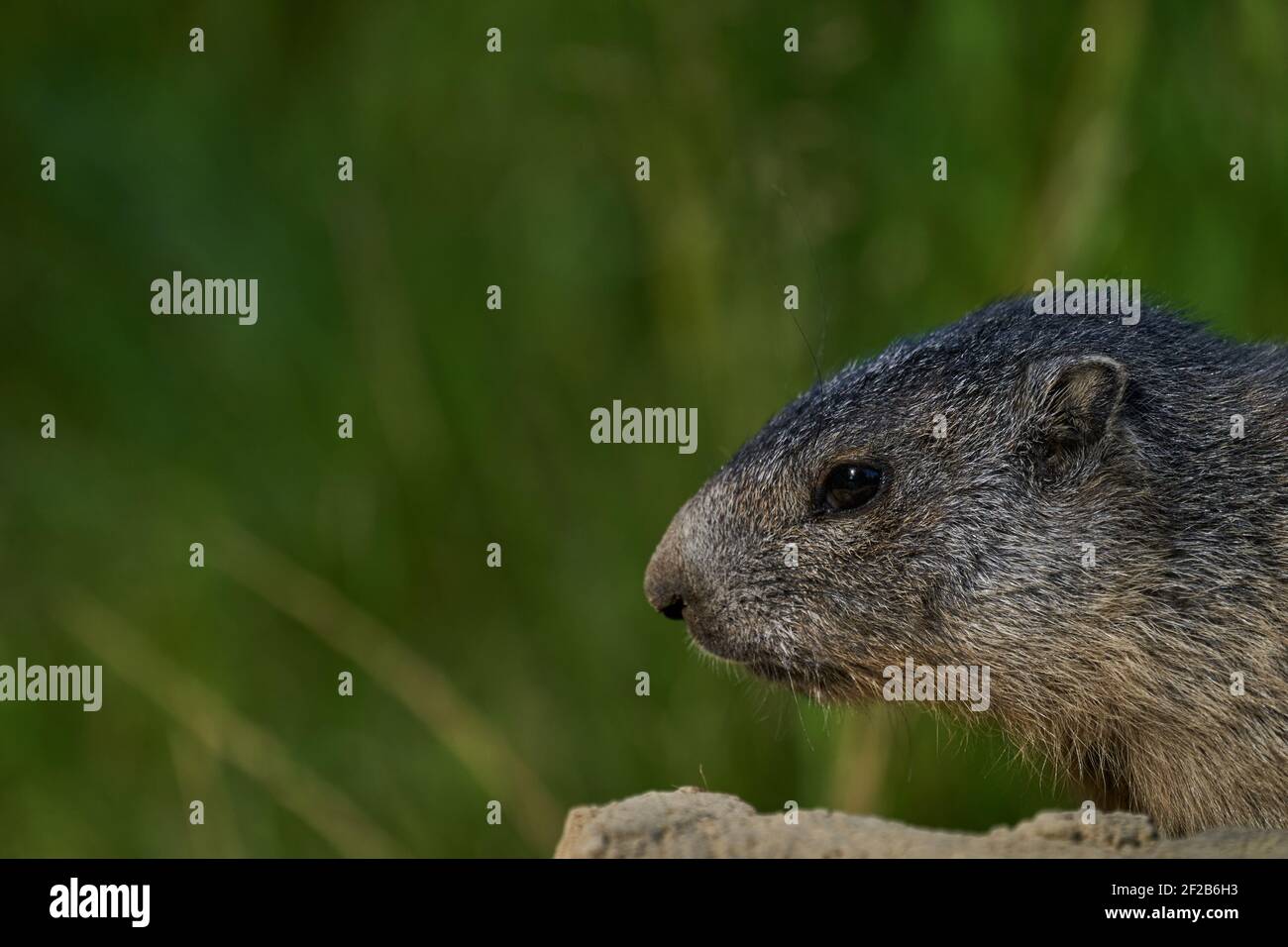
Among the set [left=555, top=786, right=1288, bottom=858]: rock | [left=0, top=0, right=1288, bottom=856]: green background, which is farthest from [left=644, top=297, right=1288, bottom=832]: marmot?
[left=0, top=0, right=1288, bottom=856]: green background

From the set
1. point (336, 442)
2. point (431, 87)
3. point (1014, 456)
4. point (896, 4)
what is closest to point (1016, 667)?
point (1014, 456)

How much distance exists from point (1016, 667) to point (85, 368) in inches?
320

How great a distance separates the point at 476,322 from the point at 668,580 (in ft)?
16.6

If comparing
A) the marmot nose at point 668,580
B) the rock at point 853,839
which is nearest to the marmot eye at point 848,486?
the marmot nose at point 668,580

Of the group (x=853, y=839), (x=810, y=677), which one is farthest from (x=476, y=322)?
(x=853, y=839)

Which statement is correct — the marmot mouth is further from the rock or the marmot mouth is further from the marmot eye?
the rock

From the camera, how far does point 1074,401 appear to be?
6.00 m

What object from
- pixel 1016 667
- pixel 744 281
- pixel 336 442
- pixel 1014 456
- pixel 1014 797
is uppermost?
pixel 744 281

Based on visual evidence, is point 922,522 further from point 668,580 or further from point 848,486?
point 668,580

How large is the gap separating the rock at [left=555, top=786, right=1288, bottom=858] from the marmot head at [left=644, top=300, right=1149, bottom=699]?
50.0 inches
